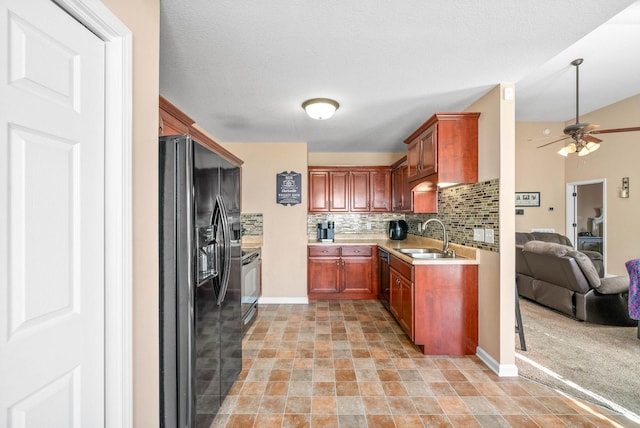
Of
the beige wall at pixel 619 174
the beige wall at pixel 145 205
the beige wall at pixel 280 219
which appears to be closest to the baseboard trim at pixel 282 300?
the beige wall at pixel 280 219

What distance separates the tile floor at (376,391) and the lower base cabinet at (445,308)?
14 centimetres

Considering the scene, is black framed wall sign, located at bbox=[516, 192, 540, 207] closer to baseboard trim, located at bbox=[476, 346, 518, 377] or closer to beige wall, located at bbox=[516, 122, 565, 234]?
beige wall, located at bbox=[516, 122, 565, 234]

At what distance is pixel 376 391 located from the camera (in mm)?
2139

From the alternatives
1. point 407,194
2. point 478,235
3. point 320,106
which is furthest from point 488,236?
point 320,106

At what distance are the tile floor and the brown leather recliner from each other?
1773 millimetres

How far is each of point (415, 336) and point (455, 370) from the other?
0.41 m

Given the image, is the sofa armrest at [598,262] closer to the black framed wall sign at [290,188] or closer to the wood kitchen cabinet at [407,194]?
the wood kitchen cabinet at [407,194]

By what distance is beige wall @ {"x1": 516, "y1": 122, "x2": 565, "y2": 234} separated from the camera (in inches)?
205

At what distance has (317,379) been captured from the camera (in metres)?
2.30

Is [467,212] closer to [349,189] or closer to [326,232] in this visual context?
[349,189]

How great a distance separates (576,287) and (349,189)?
3252mm

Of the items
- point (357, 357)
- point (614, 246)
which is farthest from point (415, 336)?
point (614, 246)
